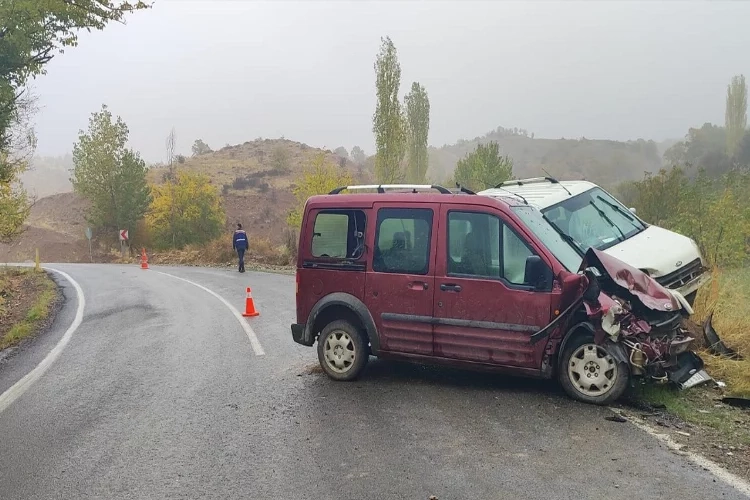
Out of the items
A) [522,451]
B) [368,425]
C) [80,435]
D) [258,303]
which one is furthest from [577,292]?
[258,303]

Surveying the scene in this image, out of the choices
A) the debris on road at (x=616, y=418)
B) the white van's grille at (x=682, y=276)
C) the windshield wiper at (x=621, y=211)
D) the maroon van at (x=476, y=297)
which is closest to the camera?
the debris on road at (x=616, y=418)

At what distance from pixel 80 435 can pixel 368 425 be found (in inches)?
103

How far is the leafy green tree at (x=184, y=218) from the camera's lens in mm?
45312

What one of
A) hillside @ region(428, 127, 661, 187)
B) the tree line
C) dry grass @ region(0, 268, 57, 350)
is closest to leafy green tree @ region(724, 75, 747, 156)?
hillside @ region(428, 127, 661, 187)

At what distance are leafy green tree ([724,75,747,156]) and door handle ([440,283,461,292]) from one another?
91539 mm

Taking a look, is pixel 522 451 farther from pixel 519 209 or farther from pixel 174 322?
pixel 174 322

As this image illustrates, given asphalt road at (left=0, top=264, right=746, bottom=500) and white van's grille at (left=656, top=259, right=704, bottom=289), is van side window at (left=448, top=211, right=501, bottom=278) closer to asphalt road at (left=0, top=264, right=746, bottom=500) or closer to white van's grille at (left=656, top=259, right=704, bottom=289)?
asphalt road at (left=0, top=264, right=746, bottom=500)

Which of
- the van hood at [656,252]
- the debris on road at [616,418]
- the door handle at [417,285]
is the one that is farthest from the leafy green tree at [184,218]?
the debris on road at [616,418]

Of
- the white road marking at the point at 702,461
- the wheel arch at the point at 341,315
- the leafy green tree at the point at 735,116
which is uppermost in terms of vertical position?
the leafy green tree at the point at 735,116

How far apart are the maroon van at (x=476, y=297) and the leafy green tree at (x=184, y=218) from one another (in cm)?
4031

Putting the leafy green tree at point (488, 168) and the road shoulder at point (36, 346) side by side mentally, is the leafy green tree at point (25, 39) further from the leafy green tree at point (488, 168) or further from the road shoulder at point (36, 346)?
the leafy green tree at point (488, 168)

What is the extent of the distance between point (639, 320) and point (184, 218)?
43.5 metres

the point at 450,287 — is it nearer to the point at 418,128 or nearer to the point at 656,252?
the point at 656,252

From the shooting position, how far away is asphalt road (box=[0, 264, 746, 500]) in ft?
13.2
